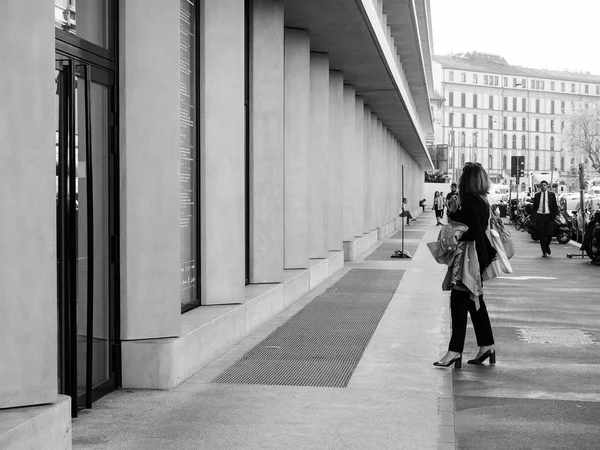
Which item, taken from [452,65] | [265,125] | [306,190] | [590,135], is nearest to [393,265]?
[306,190]

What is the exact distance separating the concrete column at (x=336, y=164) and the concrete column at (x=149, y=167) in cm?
1226

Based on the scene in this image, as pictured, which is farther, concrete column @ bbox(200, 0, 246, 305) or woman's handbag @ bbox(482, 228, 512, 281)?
concrete column @ bbox(200, 0, 246, 305)

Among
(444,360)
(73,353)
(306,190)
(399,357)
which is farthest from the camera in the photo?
(306,190)

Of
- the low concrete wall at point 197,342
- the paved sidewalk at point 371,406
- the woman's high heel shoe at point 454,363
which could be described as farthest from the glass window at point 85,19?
the woman's high heel shoe at point 454,363

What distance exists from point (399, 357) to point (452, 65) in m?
132

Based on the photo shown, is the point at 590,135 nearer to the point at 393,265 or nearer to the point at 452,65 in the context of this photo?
the point at 452,65

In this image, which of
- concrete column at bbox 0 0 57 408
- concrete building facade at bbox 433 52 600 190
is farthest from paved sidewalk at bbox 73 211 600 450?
concrete building facade at bbox 433 52 600 190

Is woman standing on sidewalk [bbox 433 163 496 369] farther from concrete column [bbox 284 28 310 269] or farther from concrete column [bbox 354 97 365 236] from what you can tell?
concrete column [bbox 354 97 365 236]

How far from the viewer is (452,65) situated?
13738cm

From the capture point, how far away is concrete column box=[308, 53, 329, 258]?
699 inches

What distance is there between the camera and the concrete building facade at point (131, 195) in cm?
523

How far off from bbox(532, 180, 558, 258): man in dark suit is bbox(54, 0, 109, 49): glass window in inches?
662

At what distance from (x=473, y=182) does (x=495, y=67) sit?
141 meters

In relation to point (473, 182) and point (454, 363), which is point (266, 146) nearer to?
point (473, 182)
